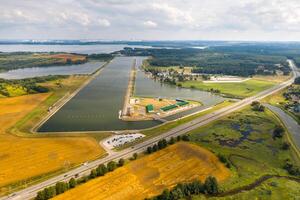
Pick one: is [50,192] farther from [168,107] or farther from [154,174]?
[168,107]

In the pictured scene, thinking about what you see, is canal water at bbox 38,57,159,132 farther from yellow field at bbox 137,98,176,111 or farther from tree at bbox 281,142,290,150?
tree at bbox 281,142,290,150

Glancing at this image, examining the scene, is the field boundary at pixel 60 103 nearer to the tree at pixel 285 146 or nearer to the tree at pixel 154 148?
the tree at pixel 154 148

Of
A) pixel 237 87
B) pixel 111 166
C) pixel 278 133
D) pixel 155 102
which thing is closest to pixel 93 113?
pixel 155 102

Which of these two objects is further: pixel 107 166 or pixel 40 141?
pixel 40 141

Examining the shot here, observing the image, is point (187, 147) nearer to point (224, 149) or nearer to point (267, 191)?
point (224, 149)

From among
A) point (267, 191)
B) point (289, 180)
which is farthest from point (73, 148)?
point (289, 180)

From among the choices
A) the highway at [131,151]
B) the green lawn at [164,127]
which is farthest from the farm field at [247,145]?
the green lawn at [164,127]

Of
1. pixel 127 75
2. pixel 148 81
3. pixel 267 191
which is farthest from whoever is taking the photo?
pixel 127 75
